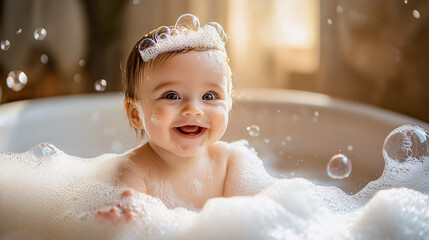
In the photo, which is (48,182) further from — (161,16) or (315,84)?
(315,84)

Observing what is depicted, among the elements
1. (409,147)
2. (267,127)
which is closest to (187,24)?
(409,147)

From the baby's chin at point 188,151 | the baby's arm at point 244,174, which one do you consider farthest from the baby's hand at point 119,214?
the baby's arm at point 244,174

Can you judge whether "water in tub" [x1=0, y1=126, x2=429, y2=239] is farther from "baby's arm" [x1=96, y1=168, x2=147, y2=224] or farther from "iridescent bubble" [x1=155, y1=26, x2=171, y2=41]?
"iridescent bubble" [x1=155, y1=26, x2=171, y2=41]

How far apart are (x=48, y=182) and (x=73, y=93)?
1.15m

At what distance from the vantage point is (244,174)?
1234mm

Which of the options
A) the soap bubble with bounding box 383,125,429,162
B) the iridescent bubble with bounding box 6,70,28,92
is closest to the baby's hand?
the soap bubble with bounding box 383,125,429,162

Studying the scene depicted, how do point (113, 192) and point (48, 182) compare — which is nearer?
point (113, 192)

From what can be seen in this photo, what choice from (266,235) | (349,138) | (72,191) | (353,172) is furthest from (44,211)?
(349,138)

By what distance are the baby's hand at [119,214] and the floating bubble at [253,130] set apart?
0.62 metres

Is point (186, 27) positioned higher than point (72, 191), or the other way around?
point (186, 27)

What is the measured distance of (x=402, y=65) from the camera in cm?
191

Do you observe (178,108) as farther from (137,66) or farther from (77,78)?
(77,78)

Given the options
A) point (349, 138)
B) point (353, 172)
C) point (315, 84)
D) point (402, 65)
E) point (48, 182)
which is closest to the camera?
point (48, 182)

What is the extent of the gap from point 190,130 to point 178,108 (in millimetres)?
54
